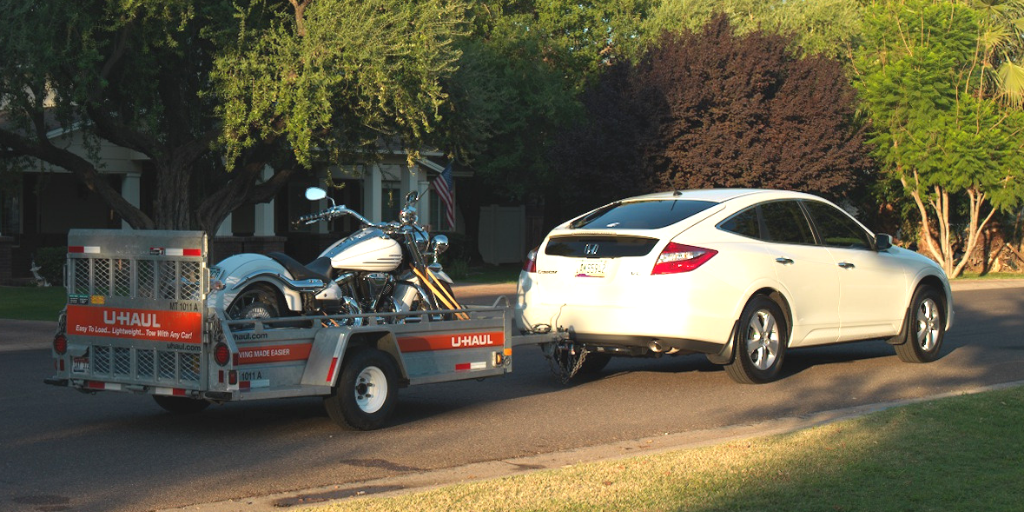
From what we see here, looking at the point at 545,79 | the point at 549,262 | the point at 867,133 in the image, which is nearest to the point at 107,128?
the point at 549,262

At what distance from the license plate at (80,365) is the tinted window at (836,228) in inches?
273

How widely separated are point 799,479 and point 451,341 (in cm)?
344

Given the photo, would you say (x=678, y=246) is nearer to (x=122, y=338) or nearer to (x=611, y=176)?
(x=122, y=338)

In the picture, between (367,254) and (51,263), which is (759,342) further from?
(51,263)

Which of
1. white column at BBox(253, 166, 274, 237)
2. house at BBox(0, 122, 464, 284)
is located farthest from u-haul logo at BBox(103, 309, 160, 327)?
white column at BBox(253, 166, 274, 237)

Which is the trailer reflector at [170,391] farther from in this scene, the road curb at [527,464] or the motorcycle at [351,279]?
the road curb at [527,464]

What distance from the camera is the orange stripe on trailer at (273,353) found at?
25.6 ft

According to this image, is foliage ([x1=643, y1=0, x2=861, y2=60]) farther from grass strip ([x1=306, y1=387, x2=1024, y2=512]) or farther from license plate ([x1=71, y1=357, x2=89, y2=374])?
license plate ([x1=71, y1=357, x2=89, y2=374])

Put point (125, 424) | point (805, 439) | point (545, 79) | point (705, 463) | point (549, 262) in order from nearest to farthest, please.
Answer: point (705, 463) < point (805, 439) < point (125, 424) < point (549, 262) < point (545, 79)

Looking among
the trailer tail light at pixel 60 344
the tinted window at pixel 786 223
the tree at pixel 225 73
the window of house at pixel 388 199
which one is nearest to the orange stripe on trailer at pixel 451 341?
the trailer tail light at pixel 60 344

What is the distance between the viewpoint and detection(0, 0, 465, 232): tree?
18547 millimetres

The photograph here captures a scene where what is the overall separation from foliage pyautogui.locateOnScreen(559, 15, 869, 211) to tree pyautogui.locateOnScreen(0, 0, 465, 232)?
8582 millimetres

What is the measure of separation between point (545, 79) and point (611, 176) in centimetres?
493

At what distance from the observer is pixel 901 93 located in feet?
108
